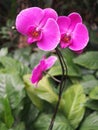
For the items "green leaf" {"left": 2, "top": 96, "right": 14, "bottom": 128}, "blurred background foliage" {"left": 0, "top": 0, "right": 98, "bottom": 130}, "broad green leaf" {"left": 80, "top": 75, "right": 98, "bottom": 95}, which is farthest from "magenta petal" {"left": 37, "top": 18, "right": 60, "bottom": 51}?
"broad green leaf" {"left": 80, "top": 75, "right": 98, "bottom": 95}

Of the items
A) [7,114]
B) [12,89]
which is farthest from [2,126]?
[12,89]

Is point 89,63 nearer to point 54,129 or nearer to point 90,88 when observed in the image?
point 90,88

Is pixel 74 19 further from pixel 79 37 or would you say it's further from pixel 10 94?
pixel 10 94

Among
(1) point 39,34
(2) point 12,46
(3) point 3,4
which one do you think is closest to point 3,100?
(1) point 39,34

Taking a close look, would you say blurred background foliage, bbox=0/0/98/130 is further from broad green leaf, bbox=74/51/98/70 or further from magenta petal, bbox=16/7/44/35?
magenta petal, bbox=16/7/44/35

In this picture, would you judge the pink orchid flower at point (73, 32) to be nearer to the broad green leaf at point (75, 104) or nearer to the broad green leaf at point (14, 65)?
the broad green leaf at point (75, 104)
